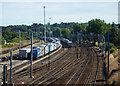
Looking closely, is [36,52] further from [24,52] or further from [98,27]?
[98,27]

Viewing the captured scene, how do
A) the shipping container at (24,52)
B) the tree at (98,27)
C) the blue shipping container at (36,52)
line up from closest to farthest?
the shipping container at (24,52) < the blue shipping container at (36,52) < the tree at (98,27)

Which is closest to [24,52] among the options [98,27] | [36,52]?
[36,52]

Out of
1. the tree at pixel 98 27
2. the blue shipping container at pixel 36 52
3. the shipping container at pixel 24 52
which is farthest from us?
the tree at pixel 98 27

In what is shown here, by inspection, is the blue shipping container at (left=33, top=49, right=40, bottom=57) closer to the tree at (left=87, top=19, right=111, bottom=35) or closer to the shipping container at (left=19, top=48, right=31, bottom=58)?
the shipping container at (left=19, top=48, right=31, bottom=58)

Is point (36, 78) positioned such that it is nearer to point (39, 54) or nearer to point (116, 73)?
point (116, 73)

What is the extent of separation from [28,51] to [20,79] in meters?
19.4

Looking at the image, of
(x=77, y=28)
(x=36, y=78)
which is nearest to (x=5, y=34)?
(x=77, y=28)

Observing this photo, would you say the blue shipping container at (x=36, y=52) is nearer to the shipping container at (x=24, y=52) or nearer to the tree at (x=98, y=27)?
the shipping container at (x=24, y=52)

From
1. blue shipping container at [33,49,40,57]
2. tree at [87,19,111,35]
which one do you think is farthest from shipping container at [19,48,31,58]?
tree at [87,19,111,35]

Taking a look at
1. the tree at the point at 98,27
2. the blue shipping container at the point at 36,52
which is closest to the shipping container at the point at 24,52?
the blue shipping container at the point at 36,52

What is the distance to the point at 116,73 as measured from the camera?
31.3m

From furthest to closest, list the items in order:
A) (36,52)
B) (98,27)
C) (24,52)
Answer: (98,27) → (36,52) → (24,52)

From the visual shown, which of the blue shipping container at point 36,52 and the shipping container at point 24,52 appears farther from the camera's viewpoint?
the blue shipping container at point 36,52

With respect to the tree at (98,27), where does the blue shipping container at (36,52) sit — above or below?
below
